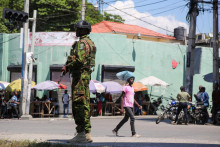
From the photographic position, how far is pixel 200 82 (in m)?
34.0

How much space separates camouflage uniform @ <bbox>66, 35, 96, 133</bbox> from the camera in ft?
25.0

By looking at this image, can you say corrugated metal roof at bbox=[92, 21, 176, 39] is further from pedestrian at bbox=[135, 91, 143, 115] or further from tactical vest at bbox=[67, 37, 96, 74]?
tactical vest at bbox=[67, 37, 96, 74]

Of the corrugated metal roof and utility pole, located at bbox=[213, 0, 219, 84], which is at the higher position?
the corrugated metal roof

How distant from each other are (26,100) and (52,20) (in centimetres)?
2383

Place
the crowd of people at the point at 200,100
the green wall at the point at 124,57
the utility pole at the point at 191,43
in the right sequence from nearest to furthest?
the crowd of people at the point at 200,100
the utility pole at the point at 191,43
the green wall at the point at 124,57

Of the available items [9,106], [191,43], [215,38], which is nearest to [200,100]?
[191,43]

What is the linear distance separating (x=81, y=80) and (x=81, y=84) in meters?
0.08

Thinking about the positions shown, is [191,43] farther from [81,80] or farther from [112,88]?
[81,80]

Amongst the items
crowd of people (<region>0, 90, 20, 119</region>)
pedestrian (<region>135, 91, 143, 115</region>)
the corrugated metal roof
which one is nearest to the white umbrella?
pedestrian (<region>135, 91, 143, 115</region>)

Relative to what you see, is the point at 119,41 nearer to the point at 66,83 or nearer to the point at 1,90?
the point at 66,83

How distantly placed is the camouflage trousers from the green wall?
2166 centimetres

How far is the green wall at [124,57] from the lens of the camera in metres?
29.3

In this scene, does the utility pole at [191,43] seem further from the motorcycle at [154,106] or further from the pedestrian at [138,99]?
the motorcycle at [154,106]

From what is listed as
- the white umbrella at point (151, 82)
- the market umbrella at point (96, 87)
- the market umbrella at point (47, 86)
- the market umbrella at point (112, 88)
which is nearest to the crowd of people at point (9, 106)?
the market umbrella at point (47, 86)
